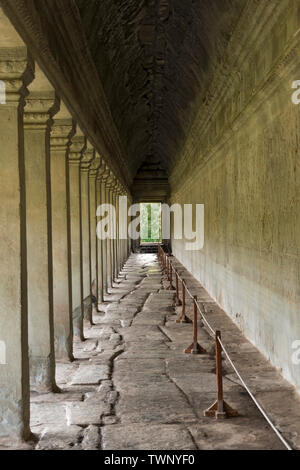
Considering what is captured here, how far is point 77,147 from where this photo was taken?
31.6ft

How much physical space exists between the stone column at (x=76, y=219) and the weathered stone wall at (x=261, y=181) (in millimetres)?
2964

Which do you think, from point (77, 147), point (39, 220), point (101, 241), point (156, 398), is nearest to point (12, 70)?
point (39, 220)

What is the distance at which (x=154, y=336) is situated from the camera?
32.5 feet

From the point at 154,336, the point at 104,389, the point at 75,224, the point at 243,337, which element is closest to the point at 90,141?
the point at 75,224

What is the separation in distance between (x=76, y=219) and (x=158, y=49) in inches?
242

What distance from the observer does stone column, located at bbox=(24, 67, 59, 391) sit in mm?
6359


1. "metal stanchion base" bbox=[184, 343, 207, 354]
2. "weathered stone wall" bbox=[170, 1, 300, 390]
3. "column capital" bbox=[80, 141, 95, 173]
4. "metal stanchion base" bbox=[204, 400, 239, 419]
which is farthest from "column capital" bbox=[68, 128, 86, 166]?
"metal stanchion base" bbox=[204, 400, 239, 419]

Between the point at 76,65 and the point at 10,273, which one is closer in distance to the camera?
the point at 10,273

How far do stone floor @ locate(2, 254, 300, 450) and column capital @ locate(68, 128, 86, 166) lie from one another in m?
3.36

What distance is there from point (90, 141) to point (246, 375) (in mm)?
5959

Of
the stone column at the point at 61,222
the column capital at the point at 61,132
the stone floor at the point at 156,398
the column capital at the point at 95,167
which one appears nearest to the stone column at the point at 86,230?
the stone floor at the point at 156,398

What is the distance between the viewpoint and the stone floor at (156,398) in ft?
16.4

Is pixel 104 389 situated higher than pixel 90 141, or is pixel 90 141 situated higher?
pixel 90 141
